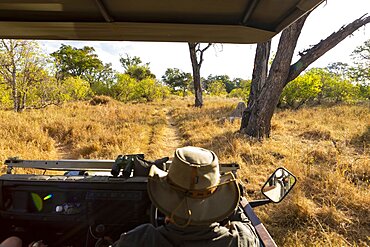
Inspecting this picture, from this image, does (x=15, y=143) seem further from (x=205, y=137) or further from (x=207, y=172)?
(x=207, y=172)

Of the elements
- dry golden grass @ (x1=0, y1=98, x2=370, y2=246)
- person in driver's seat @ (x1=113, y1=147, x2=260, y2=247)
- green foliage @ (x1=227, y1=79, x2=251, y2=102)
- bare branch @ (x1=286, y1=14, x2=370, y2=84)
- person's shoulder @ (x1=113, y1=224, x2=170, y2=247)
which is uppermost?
bare branch @ (x1=286, y1=14, x2=370, y2=84)

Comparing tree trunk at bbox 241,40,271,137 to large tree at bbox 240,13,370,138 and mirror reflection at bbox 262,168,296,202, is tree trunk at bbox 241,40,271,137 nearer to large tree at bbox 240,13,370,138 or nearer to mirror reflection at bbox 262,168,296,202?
large tree at bbox 240,13,370,138

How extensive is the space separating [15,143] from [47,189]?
546cm

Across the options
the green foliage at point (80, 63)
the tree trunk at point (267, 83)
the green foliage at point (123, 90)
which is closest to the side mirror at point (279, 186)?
the tree trunk at point (267, 83)

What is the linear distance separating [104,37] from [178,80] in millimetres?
55729

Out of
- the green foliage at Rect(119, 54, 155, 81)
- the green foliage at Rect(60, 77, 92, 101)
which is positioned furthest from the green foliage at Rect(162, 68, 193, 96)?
the green foliage at Rect(60, 77, 92, 101)

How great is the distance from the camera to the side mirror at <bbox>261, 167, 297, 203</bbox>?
82.9 inches

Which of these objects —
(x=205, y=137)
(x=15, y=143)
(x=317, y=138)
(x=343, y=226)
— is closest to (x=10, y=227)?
(x=343, y=226)

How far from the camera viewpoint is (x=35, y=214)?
7.51 ft

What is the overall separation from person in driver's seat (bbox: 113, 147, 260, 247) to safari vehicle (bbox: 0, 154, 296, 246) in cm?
69

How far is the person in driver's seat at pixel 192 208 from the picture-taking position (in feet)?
4.42

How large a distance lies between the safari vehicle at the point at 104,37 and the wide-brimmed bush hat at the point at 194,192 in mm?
486

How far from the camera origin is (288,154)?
6.51 m

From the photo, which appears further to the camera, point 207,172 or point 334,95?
point 334,95
